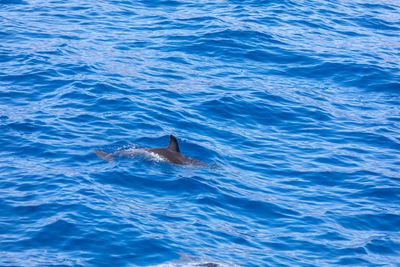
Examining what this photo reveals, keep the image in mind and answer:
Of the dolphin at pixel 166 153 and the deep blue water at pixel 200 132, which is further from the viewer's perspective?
the dolphin at pixel 166 153

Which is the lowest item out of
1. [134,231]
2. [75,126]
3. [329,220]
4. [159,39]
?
[134,231]

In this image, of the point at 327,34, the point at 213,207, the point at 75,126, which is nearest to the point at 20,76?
the point at 75,126

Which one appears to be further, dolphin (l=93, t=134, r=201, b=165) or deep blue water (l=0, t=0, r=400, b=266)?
dolphin (l=93, t=134, r=201, b=165)

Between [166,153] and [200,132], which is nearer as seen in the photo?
[166,153]

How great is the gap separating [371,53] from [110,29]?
12259 millimetres

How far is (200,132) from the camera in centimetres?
1845

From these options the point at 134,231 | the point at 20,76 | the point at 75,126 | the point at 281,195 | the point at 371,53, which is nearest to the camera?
the point at 134,231

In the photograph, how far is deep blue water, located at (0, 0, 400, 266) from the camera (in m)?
12.8

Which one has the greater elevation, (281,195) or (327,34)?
(327,34)

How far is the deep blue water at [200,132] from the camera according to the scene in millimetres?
12805

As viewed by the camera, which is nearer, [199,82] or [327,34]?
[199,82]

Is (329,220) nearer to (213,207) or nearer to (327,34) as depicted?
(213,207)

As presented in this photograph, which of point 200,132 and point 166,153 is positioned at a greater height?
point 200,132

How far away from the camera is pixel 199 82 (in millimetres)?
21859
